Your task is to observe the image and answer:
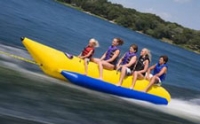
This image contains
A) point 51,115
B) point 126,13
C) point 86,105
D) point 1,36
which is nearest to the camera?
point 51,115

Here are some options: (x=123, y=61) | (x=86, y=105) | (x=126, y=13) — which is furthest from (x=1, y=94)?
(x=126, y=13)

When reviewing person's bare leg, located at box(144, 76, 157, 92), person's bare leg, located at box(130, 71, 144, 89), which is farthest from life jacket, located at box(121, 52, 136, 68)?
person's bare leg, located at box(144, 76, 157, 92)

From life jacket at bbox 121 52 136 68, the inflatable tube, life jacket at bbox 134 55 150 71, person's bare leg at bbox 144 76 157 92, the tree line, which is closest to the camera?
the inflatable tube

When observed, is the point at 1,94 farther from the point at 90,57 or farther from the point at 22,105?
the point at 90,57

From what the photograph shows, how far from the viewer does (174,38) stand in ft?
239

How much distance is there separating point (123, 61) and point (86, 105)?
192cm

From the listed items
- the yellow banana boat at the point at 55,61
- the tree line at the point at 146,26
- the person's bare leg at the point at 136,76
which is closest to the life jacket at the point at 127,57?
the person's bare leg at the point at 136,76

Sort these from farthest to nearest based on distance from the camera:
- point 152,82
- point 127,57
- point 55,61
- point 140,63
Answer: point 152,82
point 140,63
point 127,57
point 55,61

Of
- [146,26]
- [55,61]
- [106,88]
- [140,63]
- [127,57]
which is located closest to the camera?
[55,61]

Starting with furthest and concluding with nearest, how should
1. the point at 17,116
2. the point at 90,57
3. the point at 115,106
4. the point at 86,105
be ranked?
the point at 90,57 < the point at 115,106 < the point at 86,105 < the point at 17,116

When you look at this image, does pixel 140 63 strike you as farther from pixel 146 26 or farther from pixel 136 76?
pixel 146 26

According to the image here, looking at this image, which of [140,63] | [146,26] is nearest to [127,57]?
[140,63]

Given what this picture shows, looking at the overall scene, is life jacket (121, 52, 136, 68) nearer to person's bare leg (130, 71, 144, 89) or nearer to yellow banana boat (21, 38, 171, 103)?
person's bare leg (130, 71, 144, 89)

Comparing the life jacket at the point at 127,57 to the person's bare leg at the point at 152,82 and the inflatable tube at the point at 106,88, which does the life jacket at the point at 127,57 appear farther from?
the person's bare leg at the point at 152,82
